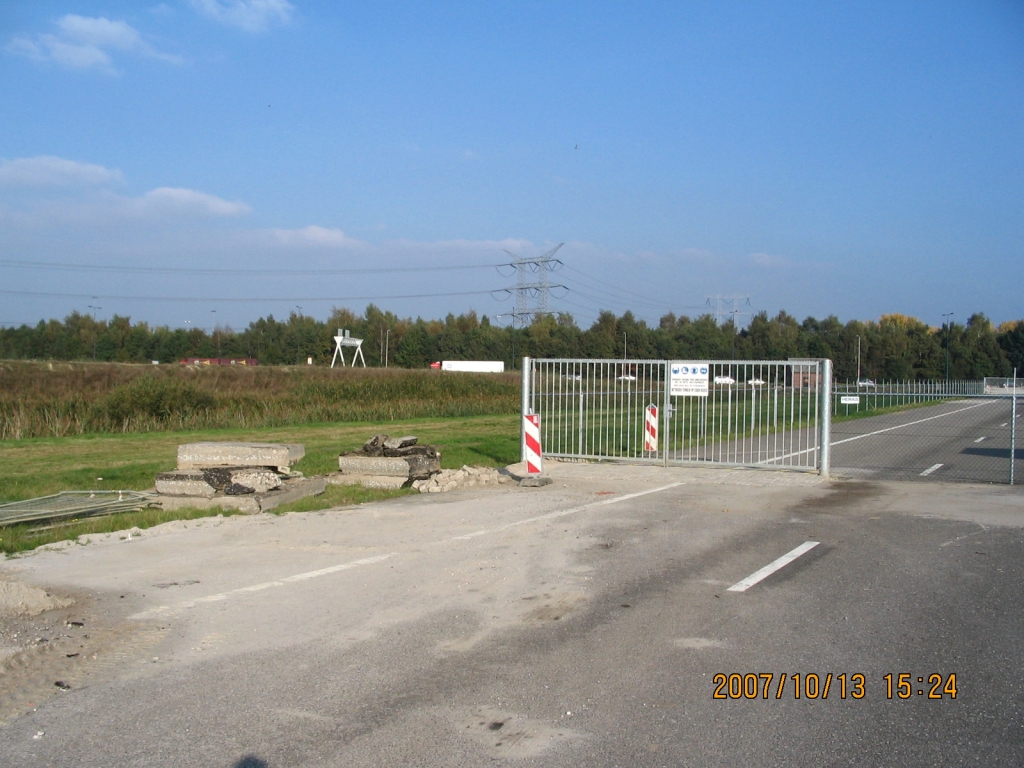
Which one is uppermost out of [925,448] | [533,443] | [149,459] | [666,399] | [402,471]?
[666,399]

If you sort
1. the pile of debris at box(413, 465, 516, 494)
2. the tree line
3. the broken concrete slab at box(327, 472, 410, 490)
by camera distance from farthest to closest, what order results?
1. the tree line
2. the broken concrete slab at box(327, 472, 410, 490)
3. the pile of debris at box(413, 465, 516, 494)

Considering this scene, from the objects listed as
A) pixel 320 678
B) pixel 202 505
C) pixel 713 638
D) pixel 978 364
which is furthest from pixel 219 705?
pixel 978 364

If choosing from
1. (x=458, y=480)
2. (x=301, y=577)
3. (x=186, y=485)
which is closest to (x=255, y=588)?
(x=301, y=577)

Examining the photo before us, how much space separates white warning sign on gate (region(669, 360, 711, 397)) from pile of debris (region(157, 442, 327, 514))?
731cm

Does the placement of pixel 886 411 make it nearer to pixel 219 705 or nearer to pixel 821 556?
pixel 821 556

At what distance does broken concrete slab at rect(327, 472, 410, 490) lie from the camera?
14539 millimetres

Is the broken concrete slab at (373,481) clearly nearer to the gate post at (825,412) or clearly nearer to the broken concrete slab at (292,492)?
the broken concrete slab at (292,492)

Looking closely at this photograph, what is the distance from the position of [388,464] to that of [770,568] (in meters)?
7.92

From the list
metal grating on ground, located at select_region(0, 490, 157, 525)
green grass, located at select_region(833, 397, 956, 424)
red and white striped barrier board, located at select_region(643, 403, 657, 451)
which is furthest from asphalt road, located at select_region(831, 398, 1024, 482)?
metal grating on ground, located at select_region(0, 490, 157, 525)

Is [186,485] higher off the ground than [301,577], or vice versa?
[186,485]
